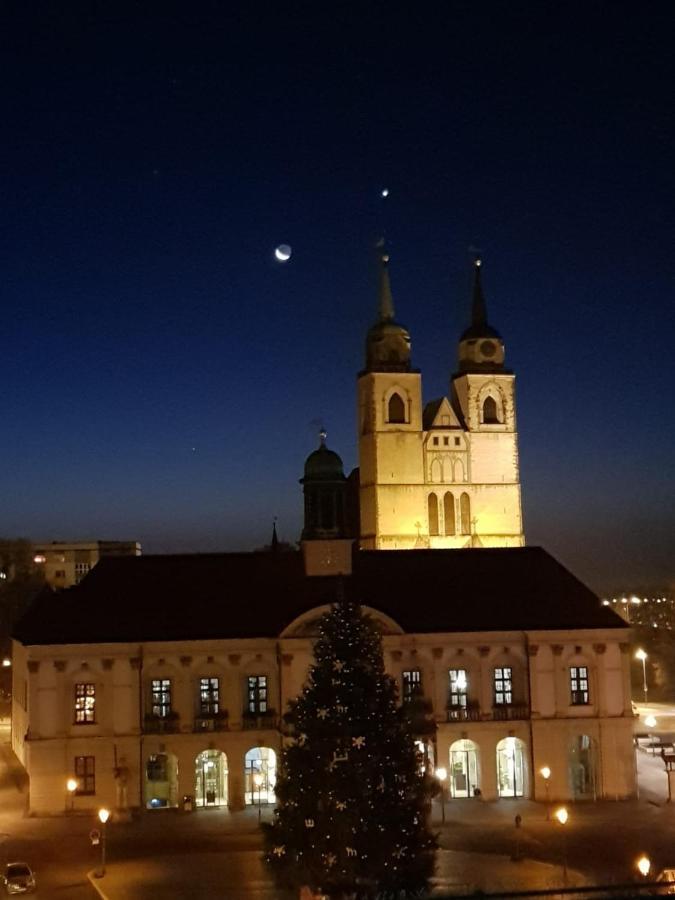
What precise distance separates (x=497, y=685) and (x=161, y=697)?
564 inches

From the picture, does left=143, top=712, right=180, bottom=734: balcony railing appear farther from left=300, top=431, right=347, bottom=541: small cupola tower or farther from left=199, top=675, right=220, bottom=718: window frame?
left=300, top=431, right=347, bottom=541: small cupola tower

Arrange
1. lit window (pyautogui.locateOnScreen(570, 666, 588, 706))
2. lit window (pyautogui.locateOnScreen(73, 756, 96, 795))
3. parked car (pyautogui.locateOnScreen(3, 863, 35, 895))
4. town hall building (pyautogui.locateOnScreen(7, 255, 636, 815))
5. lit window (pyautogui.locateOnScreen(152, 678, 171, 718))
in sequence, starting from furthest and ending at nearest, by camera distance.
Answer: lit window (pyautogui.locateOnScreen(570, 666, 588, 706)) < lit window (pyautogui.locateOnScreen(152, 678, 171, 718)) < town hall building (pyautogui.locateOnScreen(7, 255, 636, 815)) < lit window (pyautogui.locateOnScreen(73, 756, 96, 795)) < parked car (pyautogui.locateOnScreen(3, 863, 35, 895))

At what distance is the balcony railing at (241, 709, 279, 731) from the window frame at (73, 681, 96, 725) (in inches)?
246

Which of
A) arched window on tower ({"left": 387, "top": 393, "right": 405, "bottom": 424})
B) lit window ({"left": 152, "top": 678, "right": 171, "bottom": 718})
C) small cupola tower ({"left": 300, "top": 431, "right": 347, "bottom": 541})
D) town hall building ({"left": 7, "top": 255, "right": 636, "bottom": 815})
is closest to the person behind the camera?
town hall building ({"left": 7, "top": 255, "right": 636, "bottom": 815})

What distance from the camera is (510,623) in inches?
1993

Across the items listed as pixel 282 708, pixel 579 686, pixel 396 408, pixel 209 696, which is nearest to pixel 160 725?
pixel 209 696

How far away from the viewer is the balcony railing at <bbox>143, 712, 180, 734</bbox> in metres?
48.4

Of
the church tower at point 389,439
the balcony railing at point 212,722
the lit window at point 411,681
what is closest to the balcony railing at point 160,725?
the balcony railing at point 212,722

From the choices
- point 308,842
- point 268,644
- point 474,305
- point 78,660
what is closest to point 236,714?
point 268,644

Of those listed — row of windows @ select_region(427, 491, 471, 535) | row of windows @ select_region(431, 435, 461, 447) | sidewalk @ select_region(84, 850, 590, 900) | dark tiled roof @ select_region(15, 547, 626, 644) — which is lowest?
sidewalk @ select_region(84, 850, 590, 900)

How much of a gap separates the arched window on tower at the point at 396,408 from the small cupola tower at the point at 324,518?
49.1 meters

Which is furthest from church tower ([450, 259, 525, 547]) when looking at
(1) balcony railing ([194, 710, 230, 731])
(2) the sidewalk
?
(2) the sidewalk

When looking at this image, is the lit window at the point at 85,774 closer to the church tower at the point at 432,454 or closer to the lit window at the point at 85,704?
the lit window at the point at 85,704

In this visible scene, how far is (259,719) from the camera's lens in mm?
48969
